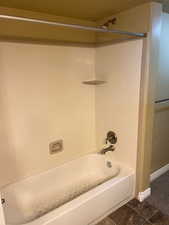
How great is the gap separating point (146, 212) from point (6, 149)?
5.54 feet

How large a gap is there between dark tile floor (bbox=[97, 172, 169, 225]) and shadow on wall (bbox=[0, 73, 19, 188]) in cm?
111

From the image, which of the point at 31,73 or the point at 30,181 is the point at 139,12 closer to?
the point at 31,73

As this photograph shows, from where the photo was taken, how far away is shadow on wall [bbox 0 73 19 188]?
1.75 meters

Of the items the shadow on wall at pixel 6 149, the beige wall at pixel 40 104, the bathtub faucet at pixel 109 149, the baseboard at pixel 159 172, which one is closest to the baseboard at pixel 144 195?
the baseboard at pixel 159 172

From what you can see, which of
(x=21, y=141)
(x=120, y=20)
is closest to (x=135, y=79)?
(x=120, y=20)

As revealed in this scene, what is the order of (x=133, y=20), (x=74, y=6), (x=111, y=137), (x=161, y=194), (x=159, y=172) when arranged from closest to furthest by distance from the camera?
(x=74, y=6) < (x=133, y=20) < (x=161, y=194) < (x=111, y=137) < (x=159, y=172)

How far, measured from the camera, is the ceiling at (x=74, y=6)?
152cm

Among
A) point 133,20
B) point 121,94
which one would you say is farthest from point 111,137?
point 133,20

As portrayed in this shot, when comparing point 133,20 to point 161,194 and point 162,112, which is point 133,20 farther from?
point 161,194

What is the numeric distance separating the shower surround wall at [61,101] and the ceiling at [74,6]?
35 centimetres

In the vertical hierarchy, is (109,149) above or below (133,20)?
below

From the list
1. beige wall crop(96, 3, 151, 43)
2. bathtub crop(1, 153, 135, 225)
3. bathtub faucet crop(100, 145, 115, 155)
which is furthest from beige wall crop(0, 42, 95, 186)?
beige wall crop(96, 3, 151, 43)

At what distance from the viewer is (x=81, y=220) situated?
1619 mm

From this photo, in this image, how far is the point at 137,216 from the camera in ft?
6.09
